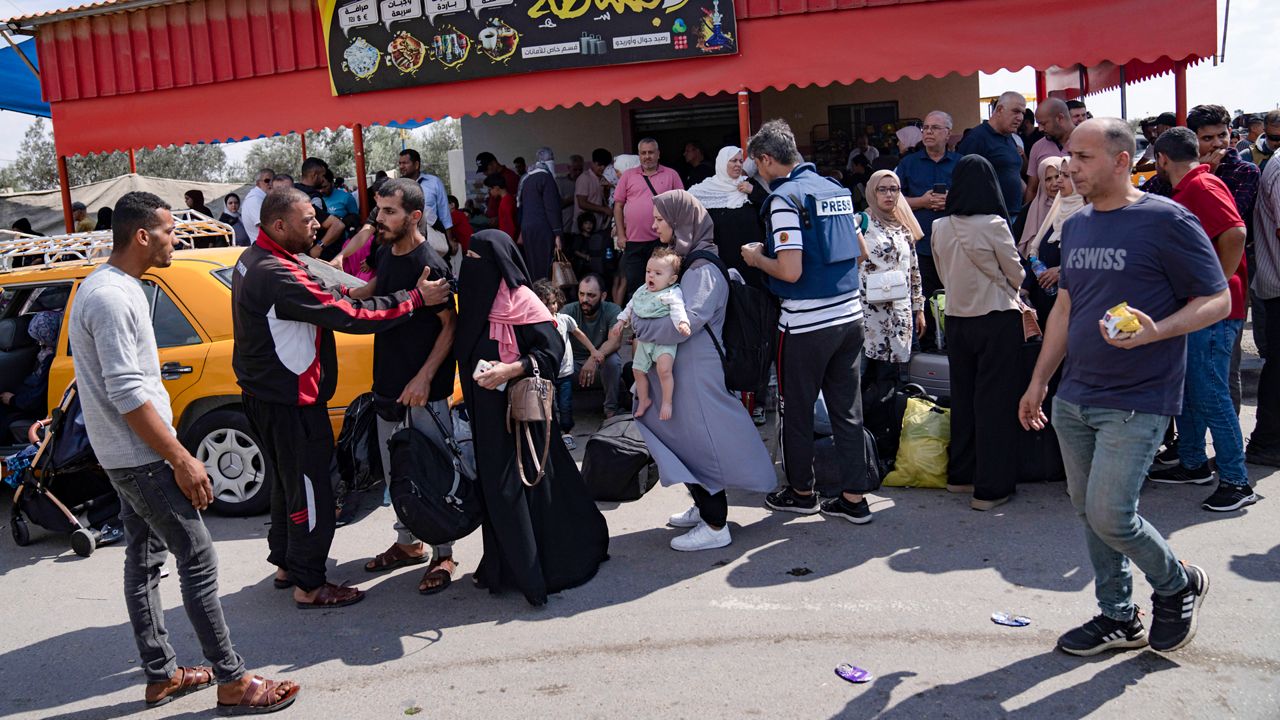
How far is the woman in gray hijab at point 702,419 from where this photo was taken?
17.7 ft

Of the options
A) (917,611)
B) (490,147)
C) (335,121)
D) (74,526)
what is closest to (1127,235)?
(917,611)

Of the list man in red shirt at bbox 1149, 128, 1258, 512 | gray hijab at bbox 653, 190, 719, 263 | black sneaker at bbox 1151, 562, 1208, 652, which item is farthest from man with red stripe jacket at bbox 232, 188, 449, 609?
man in red shirt at bbox 1149, 128, 1258, 512

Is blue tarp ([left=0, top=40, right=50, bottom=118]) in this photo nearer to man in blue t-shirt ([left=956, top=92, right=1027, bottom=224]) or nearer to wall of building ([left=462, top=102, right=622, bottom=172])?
wall of building ([left=462, top=102, right=622, bottom=172])

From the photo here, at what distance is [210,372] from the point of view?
6.39 meters

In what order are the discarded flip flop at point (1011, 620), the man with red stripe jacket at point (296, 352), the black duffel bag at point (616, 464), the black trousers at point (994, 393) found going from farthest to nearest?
the black trousers at point (994, 393) < the black duffel bag at point (616, 464) < the man with red stripe jacket at point (296, 352) < the discarded flip flop at point (1011, 620)

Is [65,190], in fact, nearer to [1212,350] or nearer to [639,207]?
[639,207]

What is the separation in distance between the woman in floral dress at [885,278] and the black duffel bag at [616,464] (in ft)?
6.29

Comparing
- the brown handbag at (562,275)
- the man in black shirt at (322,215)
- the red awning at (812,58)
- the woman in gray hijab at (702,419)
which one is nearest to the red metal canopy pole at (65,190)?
the red awning at (812,58)

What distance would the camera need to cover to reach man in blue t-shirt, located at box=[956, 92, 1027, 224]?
8062 mm

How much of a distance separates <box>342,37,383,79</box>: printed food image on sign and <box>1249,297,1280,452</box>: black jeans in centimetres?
756

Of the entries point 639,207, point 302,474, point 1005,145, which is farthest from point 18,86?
point 1005,145

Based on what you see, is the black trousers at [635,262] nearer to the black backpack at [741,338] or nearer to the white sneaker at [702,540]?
the black backpack at [741,338]

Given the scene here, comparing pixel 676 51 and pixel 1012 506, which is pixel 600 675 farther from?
pixel 676 51

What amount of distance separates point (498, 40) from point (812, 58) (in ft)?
9.17
